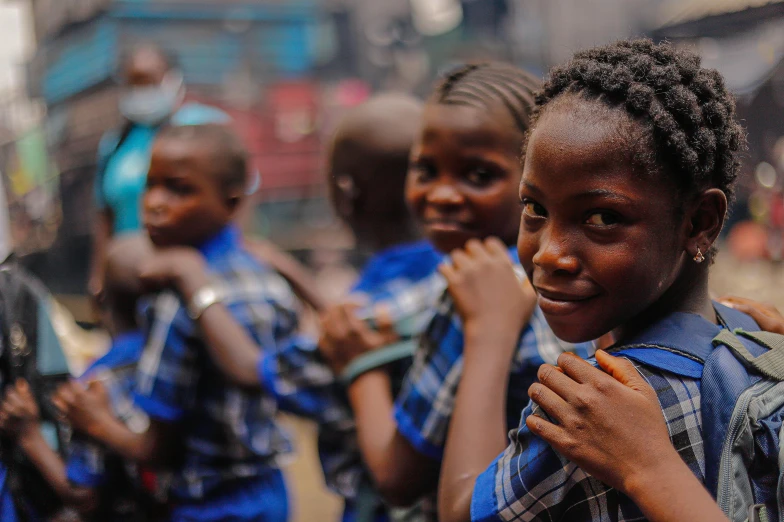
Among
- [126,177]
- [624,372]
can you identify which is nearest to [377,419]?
[624,372]

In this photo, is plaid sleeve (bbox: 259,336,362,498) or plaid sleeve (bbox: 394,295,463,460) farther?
plaid sleeve (bbox: 259,336,362,498)

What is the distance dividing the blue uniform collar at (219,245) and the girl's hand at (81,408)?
0.52 meters

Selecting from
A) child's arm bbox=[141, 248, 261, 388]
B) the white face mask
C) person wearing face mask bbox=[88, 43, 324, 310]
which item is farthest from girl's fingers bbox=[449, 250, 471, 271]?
the white face mask

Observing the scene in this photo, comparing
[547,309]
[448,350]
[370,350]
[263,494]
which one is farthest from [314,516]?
[547,309]

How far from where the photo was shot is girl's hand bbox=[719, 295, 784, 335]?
1283mm

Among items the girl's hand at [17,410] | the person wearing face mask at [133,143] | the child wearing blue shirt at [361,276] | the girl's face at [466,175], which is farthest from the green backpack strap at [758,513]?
the person wearing face mask at [133,143]

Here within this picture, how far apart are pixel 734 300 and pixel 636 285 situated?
0.45m

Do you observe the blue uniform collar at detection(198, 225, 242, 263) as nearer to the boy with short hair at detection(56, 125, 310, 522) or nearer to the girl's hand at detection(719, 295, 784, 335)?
the boy with short hair at detection(56, 125, 310, 522)

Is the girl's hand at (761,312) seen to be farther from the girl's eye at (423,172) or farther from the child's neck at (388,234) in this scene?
the child's neck at (388,234)

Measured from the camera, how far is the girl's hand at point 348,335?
175cm

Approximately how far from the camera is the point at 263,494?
7.53 feet

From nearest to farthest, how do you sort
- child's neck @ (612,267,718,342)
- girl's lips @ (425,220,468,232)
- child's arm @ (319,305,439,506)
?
child's neck @ (612,267,718,342)
child's arm @ (319,305,439,506)
girl's lips @ (425,220,468,232)

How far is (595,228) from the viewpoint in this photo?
3.43ft

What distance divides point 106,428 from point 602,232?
172 cm
